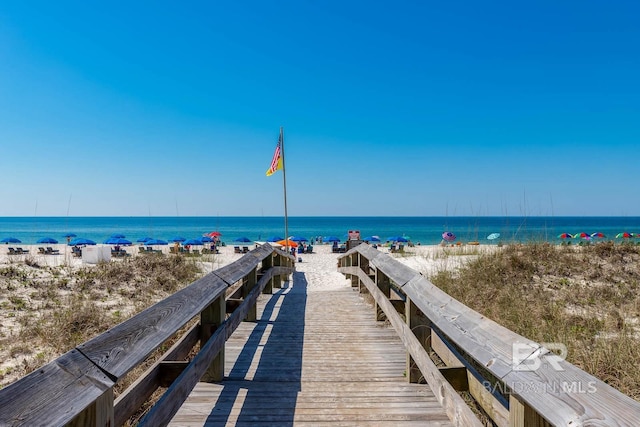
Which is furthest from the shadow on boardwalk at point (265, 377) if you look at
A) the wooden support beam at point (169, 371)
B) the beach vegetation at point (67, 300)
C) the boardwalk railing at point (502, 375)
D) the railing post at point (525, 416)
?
the railing post at point (525, 416)

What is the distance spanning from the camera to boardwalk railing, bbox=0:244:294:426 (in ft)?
3.68

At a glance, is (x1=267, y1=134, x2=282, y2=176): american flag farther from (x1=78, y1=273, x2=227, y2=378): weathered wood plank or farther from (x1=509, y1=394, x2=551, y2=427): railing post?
(x1=509, y1=394, x2=551, y2=427): railing post

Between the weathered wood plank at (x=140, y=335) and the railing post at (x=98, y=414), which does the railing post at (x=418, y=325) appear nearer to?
the weathered wood plank at (x=140, y=335)

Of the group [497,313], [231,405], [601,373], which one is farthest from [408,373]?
[497,313]

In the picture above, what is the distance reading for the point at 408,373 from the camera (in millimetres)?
3537

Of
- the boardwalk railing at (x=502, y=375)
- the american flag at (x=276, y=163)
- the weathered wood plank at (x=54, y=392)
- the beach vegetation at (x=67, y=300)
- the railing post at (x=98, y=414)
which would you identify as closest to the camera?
the weathered wood plank at (x=54, y=392)

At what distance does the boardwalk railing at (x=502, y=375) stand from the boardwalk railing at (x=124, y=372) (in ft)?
5.01

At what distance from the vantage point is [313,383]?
11.7 ft

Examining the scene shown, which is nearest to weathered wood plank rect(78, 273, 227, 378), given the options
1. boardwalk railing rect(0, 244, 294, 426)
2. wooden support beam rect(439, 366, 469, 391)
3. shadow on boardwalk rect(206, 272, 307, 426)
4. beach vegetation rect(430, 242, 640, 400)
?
boardwalk railing rect(0, 244, 294, 426)

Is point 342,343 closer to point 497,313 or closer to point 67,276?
point 497,313

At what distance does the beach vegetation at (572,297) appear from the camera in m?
4.05

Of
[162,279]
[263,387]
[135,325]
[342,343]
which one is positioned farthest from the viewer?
[162,279]

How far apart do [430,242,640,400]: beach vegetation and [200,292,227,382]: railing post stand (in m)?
3.60

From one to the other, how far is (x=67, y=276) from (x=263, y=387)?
9796 mm
